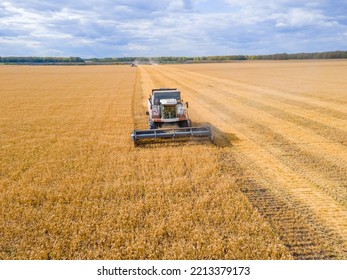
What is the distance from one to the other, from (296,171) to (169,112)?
21.3 feet

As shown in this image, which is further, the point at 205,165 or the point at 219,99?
the point at 219,99

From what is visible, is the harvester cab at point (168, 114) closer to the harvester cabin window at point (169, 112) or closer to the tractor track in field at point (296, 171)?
the harvester cabin window at point (169, 112)

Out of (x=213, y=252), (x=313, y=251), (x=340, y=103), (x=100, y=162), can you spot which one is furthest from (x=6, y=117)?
(x=340, y=103)

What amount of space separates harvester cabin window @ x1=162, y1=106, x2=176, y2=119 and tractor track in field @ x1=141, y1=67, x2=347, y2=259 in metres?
3.15

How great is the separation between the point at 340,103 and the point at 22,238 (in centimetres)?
2351

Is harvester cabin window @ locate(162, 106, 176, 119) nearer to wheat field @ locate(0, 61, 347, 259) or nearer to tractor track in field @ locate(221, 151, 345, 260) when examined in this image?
wheat field @ locate(0, 61, 347, 259)

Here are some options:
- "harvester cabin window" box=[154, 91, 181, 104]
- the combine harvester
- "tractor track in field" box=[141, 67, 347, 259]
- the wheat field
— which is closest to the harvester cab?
the combine harvester

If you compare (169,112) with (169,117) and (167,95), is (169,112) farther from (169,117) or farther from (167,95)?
(167,95)

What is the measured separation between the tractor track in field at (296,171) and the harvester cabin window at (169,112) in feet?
10.3

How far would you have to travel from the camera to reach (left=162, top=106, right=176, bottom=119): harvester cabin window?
14344mm

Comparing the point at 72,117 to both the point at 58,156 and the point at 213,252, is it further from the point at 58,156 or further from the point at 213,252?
the point at 213,252

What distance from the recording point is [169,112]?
1440 centimetres

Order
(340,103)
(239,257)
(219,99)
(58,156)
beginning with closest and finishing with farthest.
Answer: (239,257)
(58,156)
(340,103)
(219,99)

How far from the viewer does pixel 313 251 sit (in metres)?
6.01
